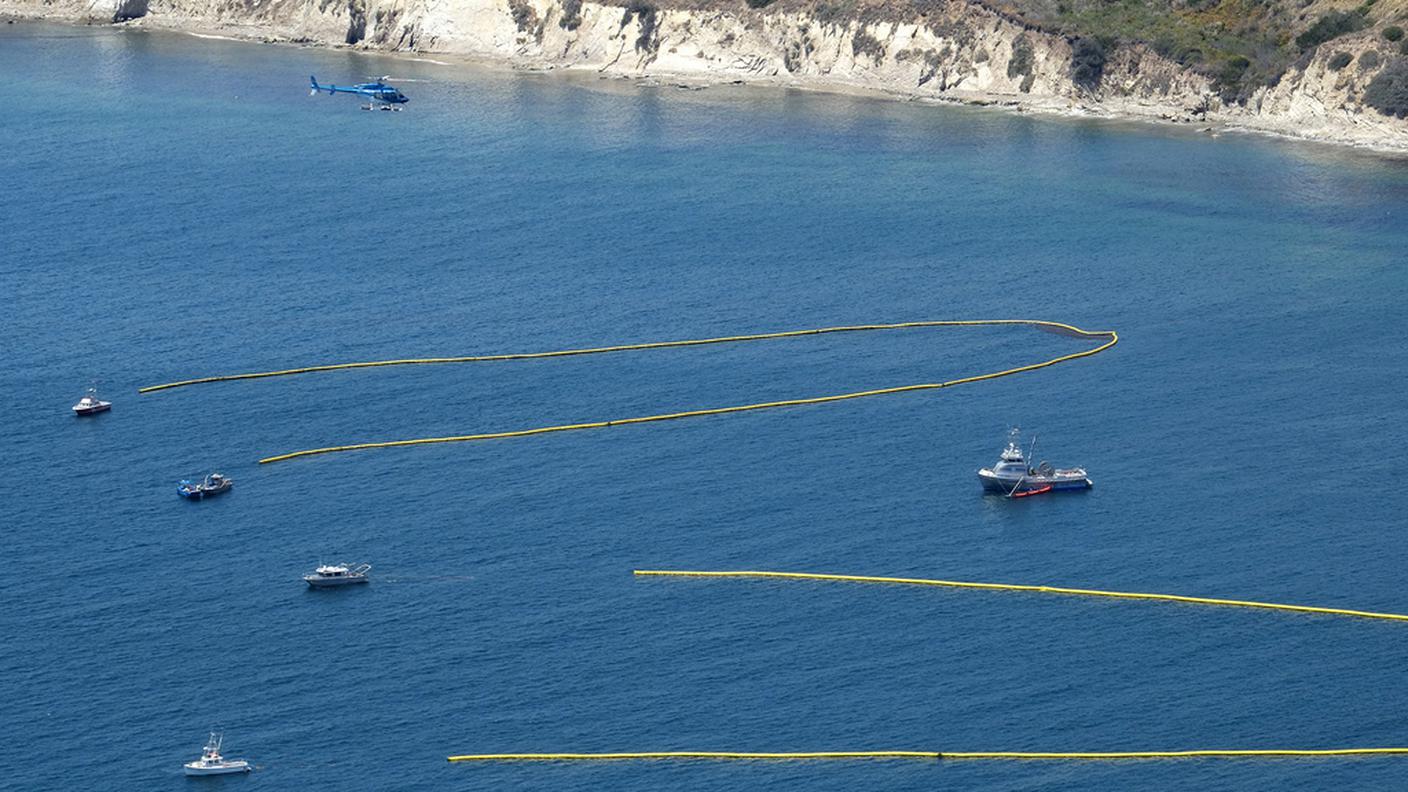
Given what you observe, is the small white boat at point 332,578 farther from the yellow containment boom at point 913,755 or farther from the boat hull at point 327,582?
the yellow containment boom at point 913,755

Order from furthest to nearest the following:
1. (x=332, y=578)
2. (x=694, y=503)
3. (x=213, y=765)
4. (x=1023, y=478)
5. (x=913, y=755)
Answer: (x=1023, y=478), (x=694, y=503), (x=332, y=578), (x=913, y=755), (x=213, y=765)

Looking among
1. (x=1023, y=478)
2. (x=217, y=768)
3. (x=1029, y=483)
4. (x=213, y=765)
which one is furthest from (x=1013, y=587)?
(x=213, y=765)

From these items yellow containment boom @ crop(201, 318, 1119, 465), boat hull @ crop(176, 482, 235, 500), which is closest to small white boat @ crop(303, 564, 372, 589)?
boat hull @ crop(176, 482, 235, 500)

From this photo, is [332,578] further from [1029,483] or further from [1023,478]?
[1029,483]

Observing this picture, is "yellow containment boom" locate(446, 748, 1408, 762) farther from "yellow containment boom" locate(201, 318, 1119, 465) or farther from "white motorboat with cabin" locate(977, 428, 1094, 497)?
"yellow containment boom" locate(201, 318, 1119, 465)

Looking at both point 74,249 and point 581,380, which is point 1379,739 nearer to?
point 581,380

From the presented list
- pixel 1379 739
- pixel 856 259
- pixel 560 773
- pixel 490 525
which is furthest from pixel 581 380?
pixel 1379 739

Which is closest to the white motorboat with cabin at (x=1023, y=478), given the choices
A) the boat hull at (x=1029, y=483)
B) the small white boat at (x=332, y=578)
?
the boat hull at (x=1029, y=483)
